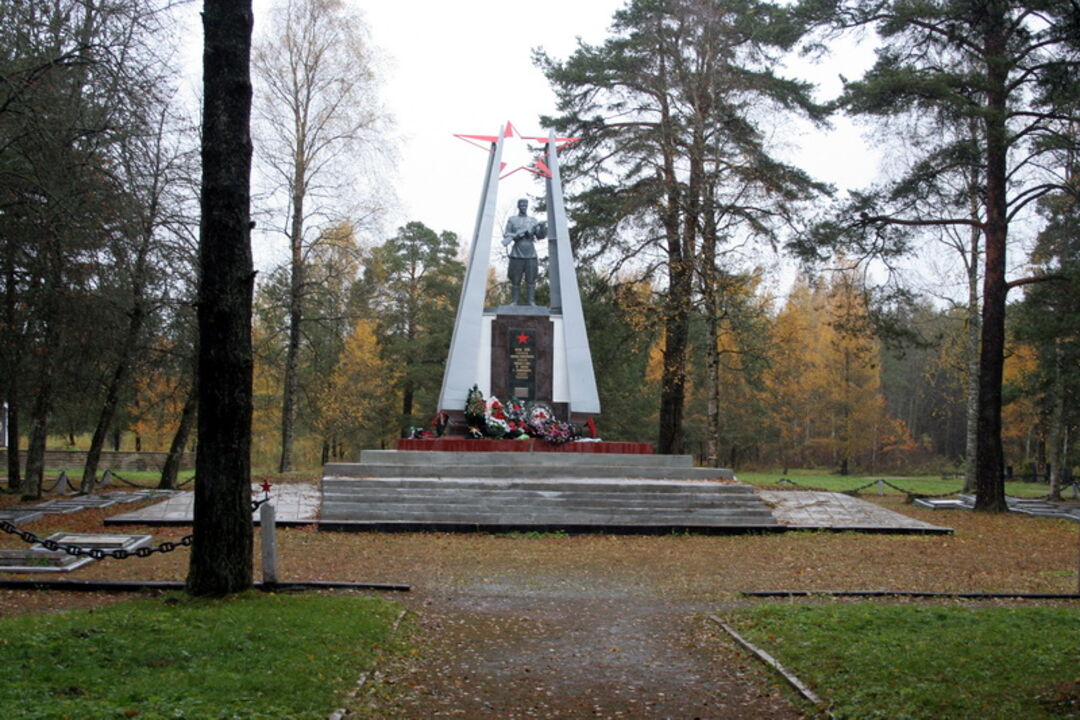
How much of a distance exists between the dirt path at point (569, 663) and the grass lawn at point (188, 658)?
44 centimetres

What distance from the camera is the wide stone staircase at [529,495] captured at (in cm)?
1416

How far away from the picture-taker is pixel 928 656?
5883 millimetres

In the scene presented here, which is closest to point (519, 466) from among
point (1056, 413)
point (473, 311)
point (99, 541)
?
point (473, 311)

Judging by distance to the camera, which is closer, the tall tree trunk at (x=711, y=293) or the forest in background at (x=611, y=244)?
the forest in background at (x=611, y=244)

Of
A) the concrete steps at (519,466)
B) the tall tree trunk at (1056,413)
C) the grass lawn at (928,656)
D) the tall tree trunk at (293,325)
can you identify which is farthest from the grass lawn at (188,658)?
the tall tree trunk at (1056,413)

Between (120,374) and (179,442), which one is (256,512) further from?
(179,442)

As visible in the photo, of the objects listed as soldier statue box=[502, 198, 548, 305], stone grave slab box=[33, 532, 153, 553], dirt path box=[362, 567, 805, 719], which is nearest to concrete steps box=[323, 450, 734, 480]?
soldier statue box=[502, 198, 548, 305]

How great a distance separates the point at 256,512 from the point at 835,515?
9374 mm

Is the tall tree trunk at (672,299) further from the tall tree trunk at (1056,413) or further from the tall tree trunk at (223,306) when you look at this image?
the tall tree trunk at (223,306)

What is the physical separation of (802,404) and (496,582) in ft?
110

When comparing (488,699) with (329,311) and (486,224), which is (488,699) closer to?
(486,224)

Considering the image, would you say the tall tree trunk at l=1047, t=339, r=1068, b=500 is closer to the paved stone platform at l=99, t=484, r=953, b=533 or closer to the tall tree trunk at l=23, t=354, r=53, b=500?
the paved stone platform at l=99, t=484, r=953, b=533

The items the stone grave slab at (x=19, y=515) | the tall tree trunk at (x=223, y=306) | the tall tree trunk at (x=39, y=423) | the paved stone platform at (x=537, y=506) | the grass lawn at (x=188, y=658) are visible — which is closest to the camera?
the grass lawn at (x=188, y=658)

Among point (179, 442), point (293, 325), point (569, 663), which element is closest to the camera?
point (569, 663)
